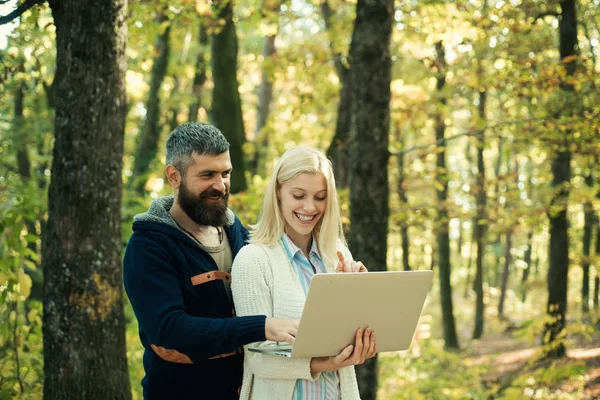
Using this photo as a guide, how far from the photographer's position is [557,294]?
12.3m

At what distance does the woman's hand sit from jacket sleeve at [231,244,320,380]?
60 millimetres

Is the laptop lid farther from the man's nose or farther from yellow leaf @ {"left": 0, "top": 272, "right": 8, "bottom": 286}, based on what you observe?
yellow leaf @ {"left": 0, "top": 272, "right": 8, "bottom": 286}

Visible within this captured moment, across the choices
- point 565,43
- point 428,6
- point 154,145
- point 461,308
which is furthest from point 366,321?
point 461,308

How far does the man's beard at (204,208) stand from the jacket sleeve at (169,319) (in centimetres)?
27

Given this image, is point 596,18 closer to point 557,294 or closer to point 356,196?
point 557,294

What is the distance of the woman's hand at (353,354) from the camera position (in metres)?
2.69

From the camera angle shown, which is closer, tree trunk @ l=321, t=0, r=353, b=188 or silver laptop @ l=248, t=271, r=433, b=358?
silver laptop @ l=248, t=271, r=433, b=358

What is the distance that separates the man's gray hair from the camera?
3037mm

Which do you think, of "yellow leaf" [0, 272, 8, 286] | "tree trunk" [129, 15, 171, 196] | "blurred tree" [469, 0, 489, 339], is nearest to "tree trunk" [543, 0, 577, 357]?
"blurred tree" [469, 0, 489, 339]

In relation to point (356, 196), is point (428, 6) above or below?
above

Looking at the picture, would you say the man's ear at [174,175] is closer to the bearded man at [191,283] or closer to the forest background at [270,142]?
the bearded man at [191,283]

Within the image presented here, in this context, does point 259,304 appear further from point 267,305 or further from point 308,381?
point 308,381

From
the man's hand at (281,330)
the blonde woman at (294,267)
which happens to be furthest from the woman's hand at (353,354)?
the man's hand at (281,330)

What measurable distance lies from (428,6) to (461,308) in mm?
28472
